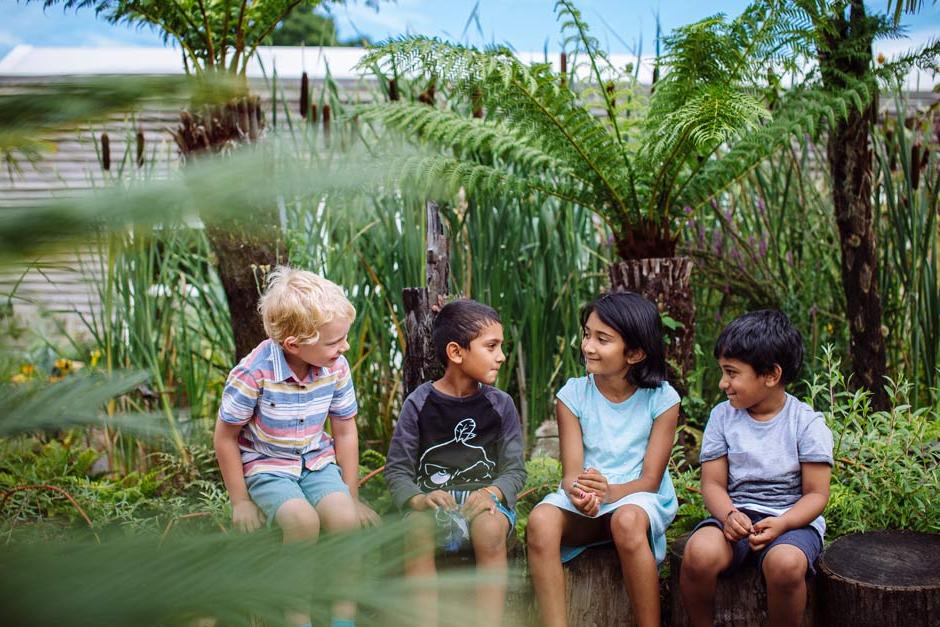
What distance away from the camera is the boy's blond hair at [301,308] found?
83.5 inches

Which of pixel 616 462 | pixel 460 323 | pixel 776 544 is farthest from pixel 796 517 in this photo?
pixel 460 323

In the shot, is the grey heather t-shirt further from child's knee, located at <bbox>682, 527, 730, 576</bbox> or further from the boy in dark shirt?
the boy in dark shirt

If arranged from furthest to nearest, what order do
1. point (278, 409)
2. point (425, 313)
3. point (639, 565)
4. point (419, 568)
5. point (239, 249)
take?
1. point (239, 249)
2. point (425, 313)
3. point (278, 409)
4. point (639, 565)
5. point (419, 568)

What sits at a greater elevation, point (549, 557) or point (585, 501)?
point (585, 501)

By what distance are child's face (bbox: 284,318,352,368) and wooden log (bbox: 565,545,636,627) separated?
2.82 ft

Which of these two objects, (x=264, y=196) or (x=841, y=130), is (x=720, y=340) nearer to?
(x=841, y=130)

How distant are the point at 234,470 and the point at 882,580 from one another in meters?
1.63

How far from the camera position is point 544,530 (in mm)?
2189

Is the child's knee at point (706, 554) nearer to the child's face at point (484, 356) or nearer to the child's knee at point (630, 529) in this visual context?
the child's knee at point (630, 529)

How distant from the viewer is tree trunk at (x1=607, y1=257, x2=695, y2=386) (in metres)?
3.05

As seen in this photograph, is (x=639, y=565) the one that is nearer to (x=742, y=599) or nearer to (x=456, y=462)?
(x=742, y=599)

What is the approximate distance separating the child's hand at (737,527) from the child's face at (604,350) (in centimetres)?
49

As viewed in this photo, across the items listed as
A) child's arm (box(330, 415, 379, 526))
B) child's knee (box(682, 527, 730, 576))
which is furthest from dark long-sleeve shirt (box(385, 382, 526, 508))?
child's knee (box(682, 527, 730, 576))

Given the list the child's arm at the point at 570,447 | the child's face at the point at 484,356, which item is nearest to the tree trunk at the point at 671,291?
the child's arm at the point at 570,447
